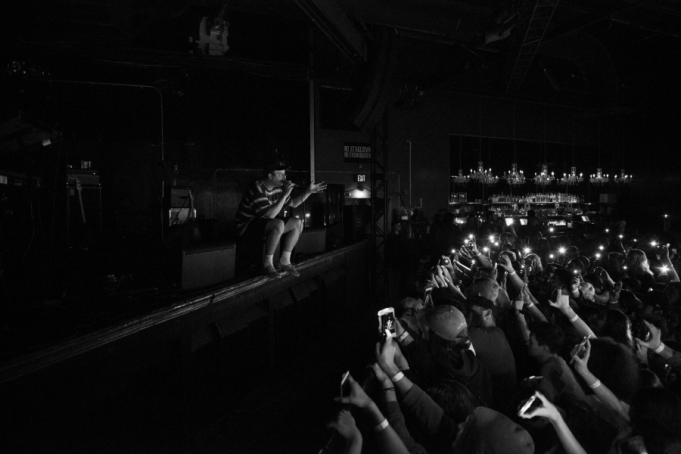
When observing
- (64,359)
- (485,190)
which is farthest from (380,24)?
(485,190)

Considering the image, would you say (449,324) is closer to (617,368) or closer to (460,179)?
(617,368)

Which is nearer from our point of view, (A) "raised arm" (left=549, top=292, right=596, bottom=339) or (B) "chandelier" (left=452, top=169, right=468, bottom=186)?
(A) "raised arm" (left=549, top=292, right=596, bottom=339)

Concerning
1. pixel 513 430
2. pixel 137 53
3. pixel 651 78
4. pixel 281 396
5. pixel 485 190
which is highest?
pixel 651 78

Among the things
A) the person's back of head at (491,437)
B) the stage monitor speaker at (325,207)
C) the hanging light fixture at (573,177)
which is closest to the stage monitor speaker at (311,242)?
the stage monitor speaker at (325,207)

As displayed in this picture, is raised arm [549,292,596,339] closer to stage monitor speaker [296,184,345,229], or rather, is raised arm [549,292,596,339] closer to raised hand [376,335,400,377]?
raised hand [376,335,400,377]

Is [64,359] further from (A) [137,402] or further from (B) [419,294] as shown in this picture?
(B) [419,294]

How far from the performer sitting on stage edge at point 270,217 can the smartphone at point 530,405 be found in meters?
2.90

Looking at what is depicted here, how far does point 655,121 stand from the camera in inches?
674

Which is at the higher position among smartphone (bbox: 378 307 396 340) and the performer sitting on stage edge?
the performer sitting on stage edge

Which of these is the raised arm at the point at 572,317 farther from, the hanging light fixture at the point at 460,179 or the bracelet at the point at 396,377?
the hanging light fixture at the point at 460,179

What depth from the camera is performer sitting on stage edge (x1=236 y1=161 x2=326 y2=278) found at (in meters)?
4.29

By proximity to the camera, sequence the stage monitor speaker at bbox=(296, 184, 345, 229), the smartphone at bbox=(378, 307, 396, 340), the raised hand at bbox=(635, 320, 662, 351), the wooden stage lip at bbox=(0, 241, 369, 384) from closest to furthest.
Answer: the wooden stage lip at bbox=(0, 241, 369, 384)
the smartphone at bbox=(378, 307, 396, 340)
the raised hand at bbox=(635, 320, 662, 351)
the stage monitor speaker at bbox=(296, 184, 345, 229)

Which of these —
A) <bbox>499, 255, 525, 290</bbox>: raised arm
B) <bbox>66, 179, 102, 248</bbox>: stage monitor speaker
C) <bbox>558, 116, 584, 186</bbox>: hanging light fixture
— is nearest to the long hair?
<bbox>499, 255, 525, 290</bbox>: raised arm

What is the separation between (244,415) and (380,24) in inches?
253
